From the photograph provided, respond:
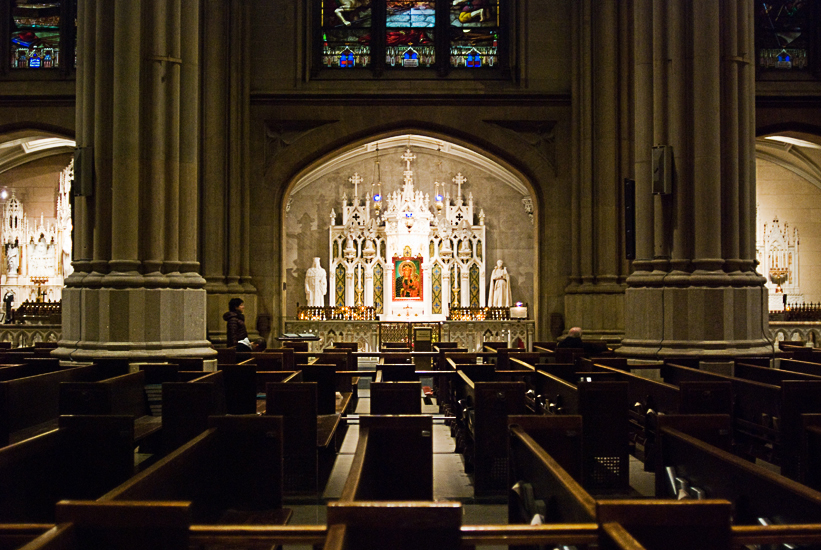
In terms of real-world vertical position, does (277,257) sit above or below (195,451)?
above

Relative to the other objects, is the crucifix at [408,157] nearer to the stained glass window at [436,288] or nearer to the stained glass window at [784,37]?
the stained glass window at [436,288]

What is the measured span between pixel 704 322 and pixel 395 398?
14.2 feet

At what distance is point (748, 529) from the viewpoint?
2.42 m

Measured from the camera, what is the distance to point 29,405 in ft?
20.6

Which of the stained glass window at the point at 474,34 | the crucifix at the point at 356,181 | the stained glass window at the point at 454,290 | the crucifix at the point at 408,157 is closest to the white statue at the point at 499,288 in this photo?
the stained glass window at the point at 454,290

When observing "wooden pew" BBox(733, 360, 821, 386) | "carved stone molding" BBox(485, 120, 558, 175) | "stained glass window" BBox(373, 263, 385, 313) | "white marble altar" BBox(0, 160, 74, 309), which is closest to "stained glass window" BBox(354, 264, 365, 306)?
"stained glass window" BBox(373, 263, 385, 313)

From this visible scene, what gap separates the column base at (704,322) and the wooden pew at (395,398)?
3984 millimetres

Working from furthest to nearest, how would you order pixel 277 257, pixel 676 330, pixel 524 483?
1. pixel 277 257
2. pixel 676 330
3. pixel 524 483

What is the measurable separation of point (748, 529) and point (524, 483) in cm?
150

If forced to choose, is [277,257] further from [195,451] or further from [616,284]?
[195,451]

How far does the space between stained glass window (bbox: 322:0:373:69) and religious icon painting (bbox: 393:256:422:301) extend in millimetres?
8106

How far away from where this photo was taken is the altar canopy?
22.8m

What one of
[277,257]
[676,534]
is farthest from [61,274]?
[676,534]

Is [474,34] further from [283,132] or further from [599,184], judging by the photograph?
[283,132]
